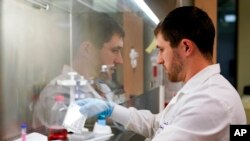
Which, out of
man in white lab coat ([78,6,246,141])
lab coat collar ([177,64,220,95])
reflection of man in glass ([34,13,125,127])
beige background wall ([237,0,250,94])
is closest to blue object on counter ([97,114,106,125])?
reflection of man in glass ([34,13,125,127])

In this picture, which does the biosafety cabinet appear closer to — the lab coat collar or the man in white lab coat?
the man in white lab coat

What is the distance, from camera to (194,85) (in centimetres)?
128

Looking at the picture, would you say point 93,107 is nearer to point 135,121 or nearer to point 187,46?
point 135,121

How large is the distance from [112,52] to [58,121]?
0.65 metres

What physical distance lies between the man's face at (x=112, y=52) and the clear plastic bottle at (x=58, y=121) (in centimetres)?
48

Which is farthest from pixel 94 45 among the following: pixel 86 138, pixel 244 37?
pixel 244 37

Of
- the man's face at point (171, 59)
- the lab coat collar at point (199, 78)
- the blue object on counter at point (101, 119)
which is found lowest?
the blue object on counter at point (101, 119)

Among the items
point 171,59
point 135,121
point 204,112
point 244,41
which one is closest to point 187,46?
point 171,59

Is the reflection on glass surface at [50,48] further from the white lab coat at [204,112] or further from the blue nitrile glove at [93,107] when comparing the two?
the white lab coat at [204,112]

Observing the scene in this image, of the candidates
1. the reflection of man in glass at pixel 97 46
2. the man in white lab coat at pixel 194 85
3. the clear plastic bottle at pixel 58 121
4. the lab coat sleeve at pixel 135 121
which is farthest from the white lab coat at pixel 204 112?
the reflection of man in glass at pixel 97 46

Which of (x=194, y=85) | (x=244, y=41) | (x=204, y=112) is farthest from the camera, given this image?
(x=244, y=41)

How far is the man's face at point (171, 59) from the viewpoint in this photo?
52.7 inches

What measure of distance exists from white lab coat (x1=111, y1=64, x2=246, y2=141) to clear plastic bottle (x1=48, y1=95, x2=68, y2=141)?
0.51m

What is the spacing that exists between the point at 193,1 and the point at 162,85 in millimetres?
747
